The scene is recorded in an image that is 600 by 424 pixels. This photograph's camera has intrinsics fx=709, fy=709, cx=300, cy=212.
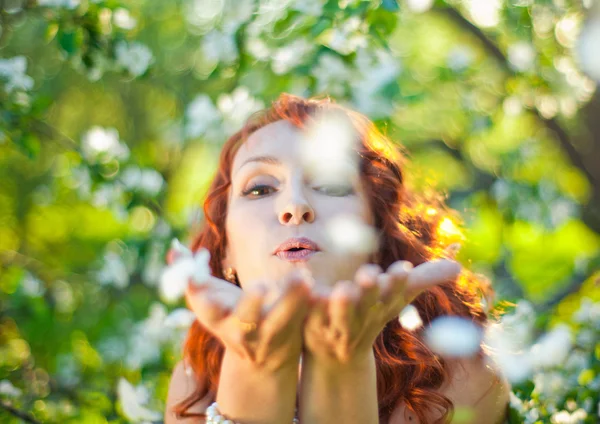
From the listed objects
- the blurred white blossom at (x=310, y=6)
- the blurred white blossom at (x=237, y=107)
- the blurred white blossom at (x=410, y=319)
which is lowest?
the blurred white blossom at (x=237, y=107)

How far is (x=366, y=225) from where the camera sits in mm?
1699

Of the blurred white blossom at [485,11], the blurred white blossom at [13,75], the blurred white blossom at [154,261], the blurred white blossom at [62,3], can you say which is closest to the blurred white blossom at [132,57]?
the blurred white blossom at [62,3]

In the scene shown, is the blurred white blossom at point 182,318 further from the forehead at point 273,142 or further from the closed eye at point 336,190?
the closed eye at point 336,190

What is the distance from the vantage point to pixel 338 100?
90.3 inches

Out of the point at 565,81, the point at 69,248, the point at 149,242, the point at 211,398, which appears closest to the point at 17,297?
the point at 149,242

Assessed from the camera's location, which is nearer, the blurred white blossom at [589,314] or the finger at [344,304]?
the finger at [344,304]

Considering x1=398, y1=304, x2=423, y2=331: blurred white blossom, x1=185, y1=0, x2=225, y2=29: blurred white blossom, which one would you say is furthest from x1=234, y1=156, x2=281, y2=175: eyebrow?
x1=185, y1=0, x2=225, y2=29: blurred white blossom

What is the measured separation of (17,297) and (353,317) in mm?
2246

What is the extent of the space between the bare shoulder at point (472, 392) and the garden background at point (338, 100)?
0.45 feet

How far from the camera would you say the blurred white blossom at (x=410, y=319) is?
1722mm

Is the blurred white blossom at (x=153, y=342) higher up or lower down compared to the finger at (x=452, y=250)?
lower down

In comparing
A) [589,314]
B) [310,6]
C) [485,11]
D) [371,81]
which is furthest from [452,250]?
[485,11]

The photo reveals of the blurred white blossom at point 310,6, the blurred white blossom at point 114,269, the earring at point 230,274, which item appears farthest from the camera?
the blurred white blossom at point 114,269

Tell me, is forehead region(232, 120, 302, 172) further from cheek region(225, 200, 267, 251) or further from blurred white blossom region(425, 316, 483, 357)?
blurred white blossom region(425, 316, 483, 357)
